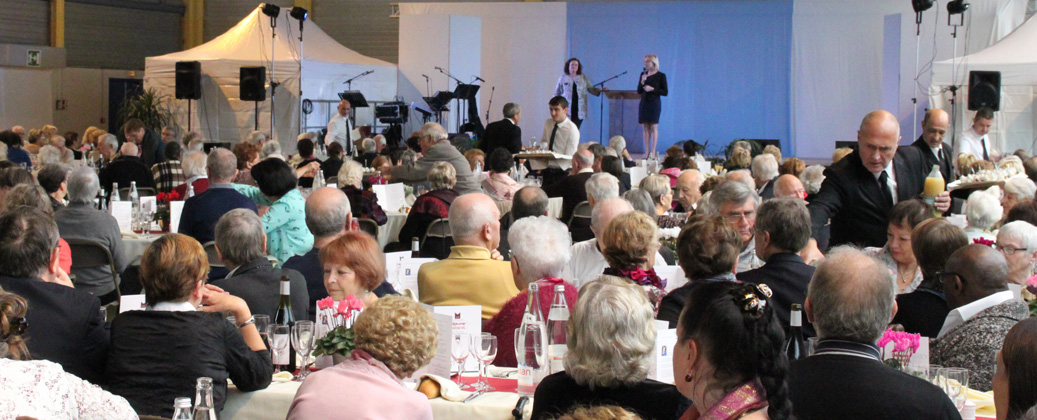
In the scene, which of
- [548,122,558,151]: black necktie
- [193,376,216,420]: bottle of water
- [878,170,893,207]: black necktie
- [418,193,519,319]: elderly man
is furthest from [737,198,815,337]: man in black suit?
[548,122,558,151]: black necktie

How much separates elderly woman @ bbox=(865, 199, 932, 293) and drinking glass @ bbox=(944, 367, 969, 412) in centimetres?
159

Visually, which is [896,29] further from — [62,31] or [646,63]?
[62,31]

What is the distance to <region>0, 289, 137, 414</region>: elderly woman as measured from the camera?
2.39 metres

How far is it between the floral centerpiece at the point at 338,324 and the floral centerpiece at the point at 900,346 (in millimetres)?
1501

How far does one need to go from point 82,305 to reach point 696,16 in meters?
15.5

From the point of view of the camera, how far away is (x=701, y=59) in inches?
703

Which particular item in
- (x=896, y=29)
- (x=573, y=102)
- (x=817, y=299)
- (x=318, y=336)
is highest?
(x=896, y=29)

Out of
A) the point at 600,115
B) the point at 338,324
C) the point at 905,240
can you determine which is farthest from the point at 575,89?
the point at 338,324

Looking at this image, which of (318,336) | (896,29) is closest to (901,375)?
(318,336)

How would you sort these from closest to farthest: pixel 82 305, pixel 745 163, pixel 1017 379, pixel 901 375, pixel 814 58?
pixel 1017 379
pixel 901 375
pixel 82 305
pixel 745 163
pixel 814 58

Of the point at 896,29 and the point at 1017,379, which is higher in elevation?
the point at 896,29

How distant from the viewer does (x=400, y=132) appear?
17.3 meters

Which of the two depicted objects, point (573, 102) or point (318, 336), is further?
point (573, 102)

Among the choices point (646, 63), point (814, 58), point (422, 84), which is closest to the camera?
point (646, 63)
